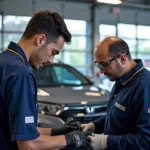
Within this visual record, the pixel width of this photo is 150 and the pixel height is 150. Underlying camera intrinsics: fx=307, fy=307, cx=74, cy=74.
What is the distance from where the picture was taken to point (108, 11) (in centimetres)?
1429

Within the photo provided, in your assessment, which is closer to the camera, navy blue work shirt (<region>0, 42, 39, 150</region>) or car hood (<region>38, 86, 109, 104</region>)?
navy blue work shirt (<region>0, 42, 39, 150</region>)

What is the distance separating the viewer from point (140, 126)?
221cm

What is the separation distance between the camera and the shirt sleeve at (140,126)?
2.20 metres

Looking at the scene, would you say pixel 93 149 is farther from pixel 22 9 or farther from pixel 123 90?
pixel 22 9

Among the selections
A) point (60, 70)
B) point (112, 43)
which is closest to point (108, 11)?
point (60, 70)

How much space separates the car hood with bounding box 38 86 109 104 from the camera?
17.1 ft

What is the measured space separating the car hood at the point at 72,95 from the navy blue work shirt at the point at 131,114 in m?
2.68

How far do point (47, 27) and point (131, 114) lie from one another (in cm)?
92

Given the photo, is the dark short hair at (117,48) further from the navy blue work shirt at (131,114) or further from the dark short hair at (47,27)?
the dark short hair at (47,27)

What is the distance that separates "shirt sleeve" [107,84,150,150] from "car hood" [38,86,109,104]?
2883 mm

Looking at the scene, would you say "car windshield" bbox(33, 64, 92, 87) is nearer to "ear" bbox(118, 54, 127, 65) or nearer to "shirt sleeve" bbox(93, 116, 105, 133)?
"shirt sleeve" bbox(93, 116, 105, 133)

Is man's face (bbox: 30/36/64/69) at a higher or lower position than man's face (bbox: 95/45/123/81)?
higher

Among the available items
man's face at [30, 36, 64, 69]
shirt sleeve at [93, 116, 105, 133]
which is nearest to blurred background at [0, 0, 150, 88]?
shirt sleeve at [93, 116, 105, 133]

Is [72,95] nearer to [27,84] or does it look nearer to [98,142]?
[98,142]
